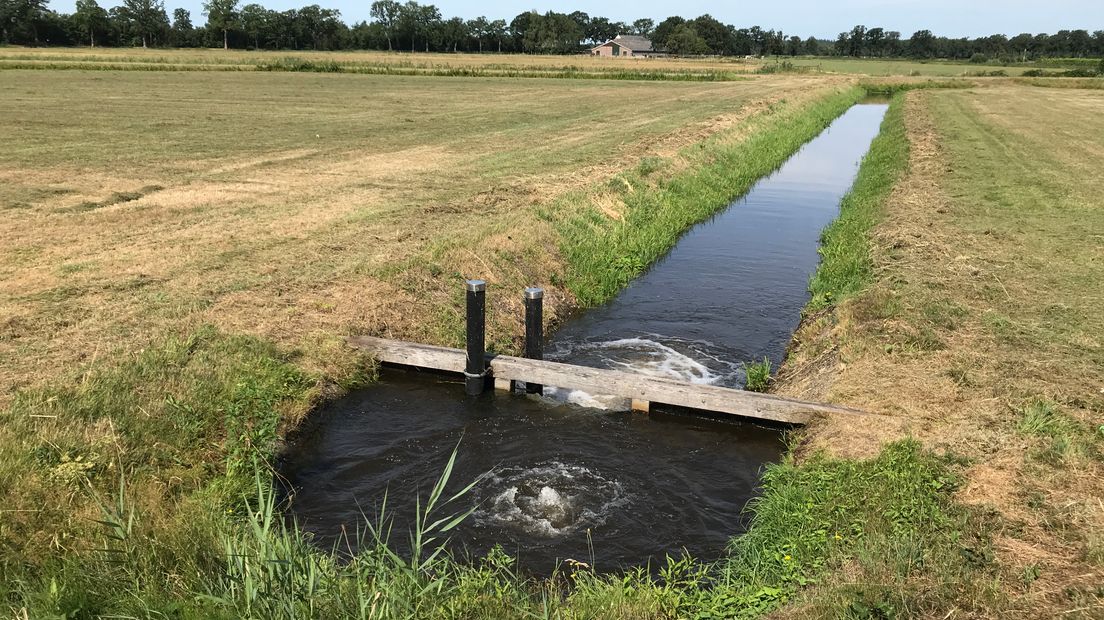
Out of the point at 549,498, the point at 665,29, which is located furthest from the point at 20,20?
the point at 549,498

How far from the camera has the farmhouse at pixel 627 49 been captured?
164 meters

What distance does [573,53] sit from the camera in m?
164

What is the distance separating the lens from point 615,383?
9.20m

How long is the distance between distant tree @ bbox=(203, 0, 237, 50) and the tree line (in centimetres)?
17

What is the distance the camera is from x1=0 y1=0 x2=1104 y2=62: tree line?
12056 centimetres

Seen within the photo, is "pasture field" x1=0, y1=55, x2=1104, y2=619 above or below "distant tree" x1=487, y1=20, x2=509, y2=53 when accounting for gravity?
below

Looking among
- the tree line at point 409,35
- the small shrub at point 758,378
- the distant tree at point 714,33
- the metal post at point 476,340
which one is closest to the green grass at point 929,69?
the tree line at point 409,35

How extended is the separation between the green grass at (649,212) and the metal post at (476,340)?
454cm

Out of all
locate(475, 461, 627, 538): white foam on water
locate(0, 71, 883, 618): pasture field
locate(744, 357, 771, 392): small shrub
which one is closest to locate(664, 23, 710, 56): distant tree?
locate(0, 71, 883, 618): pasture field

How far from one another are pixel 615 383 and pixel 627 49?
543 ft

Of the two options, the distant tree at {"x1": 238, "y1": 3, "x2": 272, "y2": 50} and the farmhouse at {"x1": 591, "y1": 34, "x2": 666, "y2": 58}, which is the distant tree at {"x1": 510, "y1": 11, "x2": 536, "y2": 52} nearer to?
the farmhouse at {"x1": 591, "y1": 34, "x2": 666, "y2": 58}

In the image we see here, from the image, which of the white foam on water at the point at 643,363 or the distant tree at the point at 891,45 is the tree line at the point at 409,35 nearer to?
the distant tree at the point at 891,45

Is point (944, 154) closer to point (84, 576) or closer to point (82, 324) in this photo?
point (82, 324)

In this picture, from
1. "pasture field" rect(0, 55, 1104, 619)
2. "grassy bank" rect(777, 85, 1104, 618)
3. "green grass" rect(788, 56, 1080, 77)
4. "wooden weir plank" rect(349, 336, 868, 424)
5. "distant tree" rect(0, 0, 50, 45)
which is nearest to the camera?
"pasture field" rect(0, 55, 1104, 619)
